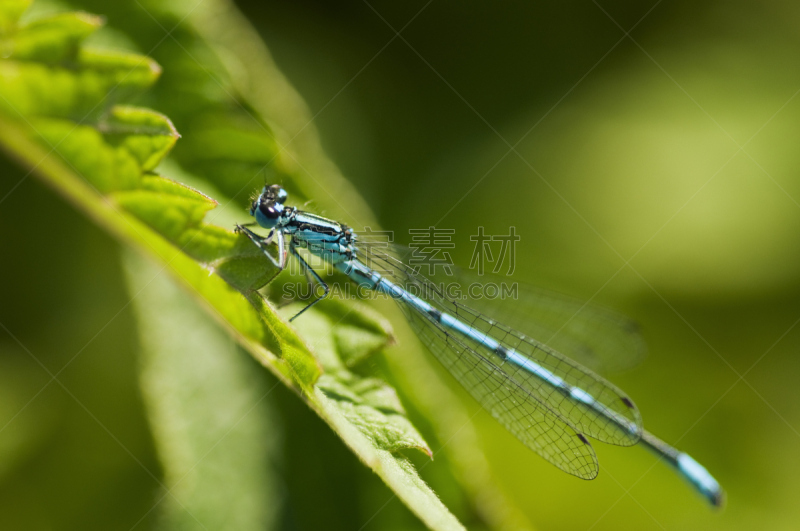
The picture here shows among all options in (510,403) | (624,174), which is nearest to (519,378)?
(510,403)

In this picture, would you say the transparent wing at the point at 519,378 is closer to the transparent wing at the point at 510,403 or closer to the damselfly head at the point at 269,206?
the transparent wing at the point at 510,403

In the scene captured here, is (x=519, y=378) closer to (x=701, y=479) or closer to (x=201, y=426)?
(x=701, y=479)

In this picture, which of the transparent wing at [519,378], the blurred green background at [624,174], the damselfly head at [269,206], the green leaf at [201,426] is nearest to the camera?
the green leaf at [201,426]

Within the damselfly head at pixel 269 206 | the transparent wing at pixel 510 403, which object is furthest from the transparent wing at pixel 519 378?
the damselfly head at pixel 269 206

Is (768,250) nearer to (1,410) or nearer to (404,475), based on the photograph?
(404,475)

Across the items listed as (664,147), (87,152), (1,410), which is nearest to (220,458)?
(1,410)

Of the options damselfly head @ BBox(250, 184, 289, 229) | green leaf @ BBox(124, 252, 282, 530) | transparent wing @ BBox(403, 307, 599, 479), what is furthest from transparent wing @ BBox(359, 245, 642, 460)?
green leaf @ BBox(124, 252, 282, 530)

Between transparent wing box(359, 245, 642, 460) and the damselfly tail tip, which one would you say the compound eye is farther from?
the damselfly tail tip
